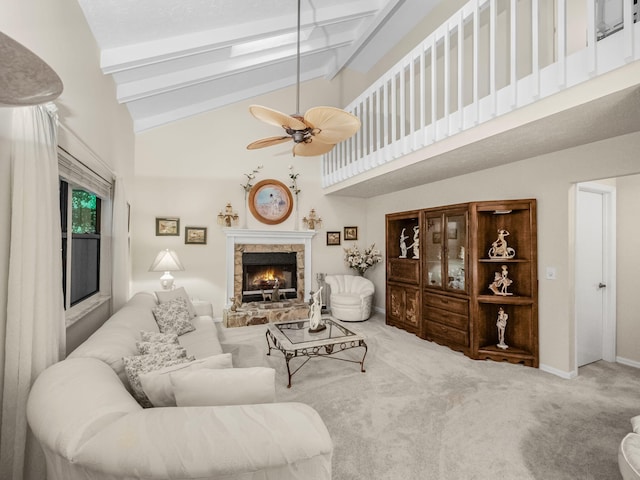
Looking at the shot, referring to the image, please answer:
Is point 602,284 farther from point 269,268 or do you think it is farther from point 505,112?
point 269,268

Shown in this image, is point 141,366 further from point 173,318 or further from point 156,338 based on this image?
point 173,318

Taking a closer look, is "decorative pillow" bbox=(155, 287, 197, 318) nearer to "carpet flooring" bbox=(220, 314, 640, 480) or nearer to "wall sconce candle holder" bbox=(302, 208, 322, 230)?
"carpet flooring" bbox=(220, 314, 640, 480)

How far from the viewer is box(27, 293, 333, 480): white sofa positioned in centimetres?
98

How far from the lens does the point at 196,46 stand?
3.07 meters

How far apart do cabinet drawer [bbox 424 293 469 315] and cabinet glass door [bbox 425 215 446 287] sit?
18 cm

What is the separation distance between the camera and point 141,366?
5.58ft

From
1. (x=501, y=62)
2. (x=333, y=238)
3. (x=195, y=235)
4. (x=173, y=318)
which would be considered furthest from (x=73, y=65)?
(x=333, y=238)

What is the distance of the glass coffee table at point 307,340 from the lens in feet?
9.85

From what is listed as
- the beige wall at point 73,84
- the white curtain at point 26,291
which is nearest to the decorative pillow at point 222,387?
the white curtain at point 26,291

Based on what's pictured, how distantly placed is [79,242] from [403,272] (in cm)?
418

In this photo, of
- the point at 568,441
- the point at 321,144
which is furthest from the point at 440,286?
the point at 321,144

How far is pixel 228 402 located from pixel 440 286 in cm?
352

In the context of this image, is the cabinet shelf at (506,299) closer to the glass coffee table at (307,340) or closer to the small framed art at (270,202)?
the glass coffee table at (307,340)

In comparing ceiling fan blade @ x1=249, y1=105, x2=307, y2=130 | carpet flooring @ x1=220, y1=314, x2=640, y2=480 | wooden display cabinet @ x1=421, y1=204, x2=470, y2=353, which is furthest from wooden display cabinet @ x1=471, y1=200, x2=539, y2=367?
ceiling fan blade @ x1=249, y1=105, x2=307, y2=130
